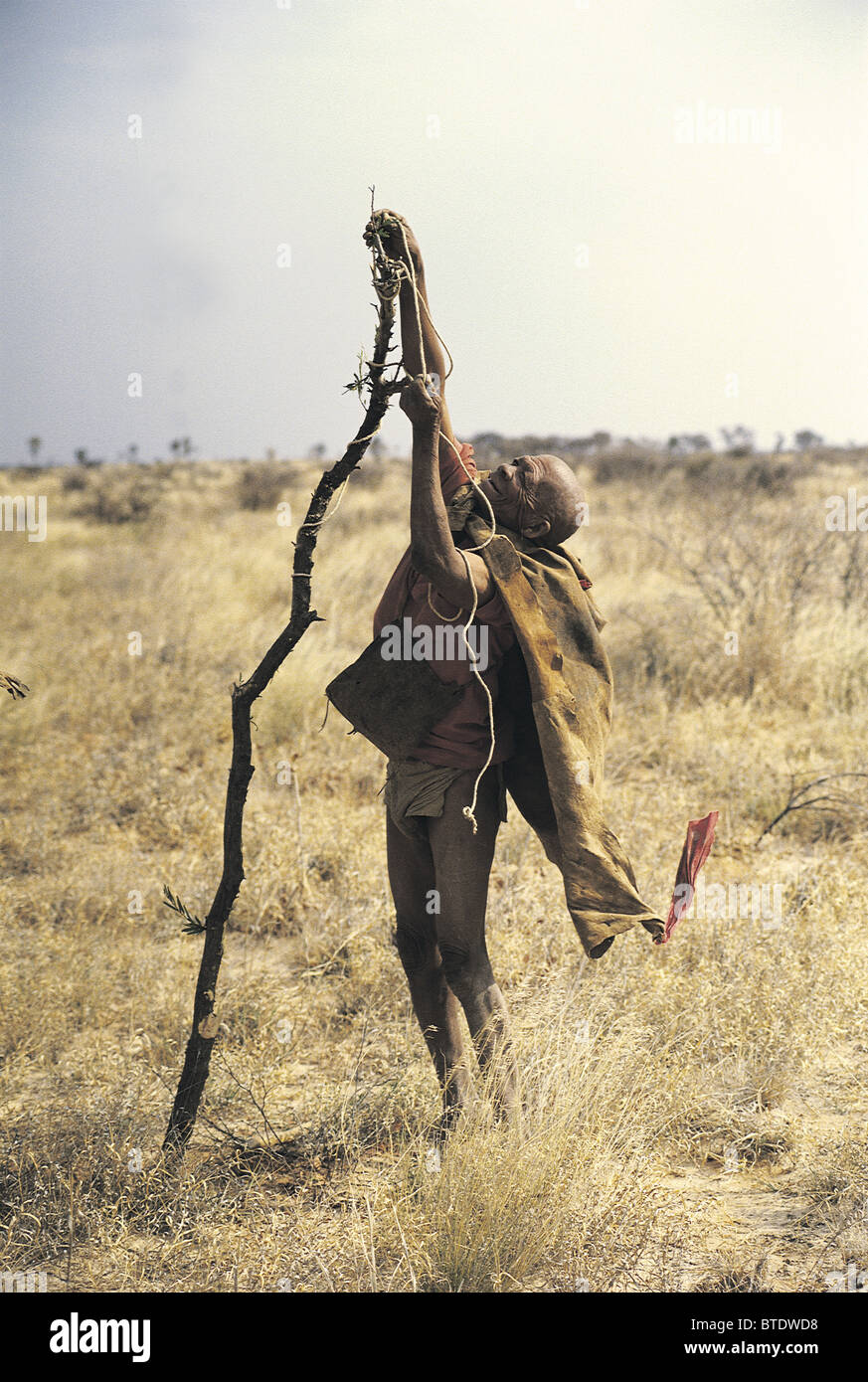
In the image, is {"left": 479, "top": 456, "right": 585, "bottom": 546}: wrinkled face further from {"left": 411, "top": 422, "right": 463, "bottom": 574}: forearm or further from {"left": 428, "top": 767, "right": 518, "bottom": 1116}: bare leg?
{"left": 428, "top": 767, "right": 518, "bottom": 1116}: bare leg

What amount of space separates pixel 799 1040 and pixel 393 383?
2.39m

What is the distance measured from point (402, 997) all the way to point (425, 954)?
1.09 m

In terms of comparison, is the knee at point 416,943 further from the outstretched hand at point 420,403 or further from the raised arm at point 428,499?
the outstretched hand at point 420,403

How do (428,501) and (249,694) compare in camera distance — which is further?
(249,694)

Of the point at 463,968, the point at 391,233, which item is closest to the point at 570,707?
the point at 463,968

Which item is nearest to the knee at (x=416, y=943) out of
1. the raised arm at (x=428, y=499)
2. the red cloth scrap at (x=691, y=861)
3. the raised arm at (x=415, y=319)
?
the red cloth scrap at (x=691, y=861)

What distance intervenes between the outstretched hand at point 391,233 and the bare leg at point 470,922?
1168 millimetres

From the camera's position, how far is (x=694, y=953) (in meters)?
4.02

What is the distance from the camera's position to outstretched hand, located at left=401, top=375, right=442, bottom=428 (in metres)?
2.33

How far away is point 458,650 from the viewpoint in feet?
8.64

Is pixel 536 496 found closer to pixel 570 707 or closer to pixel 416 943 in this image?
pixel 570 707

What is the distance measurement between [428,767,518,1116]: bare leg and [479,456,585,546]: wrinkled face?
605 millimetres
